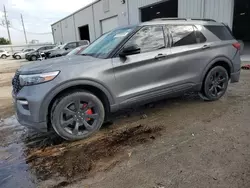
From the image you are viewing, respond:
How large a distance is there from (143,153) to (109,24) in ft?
66.3

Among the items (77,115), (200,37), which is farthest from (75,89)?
(200,37)

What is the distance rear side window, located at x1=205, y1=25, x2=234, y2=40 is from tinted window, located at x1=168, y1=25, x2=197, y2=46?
54 cm

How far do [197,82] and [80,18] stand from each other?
88.8ft

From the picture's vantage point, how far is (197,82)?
15.5 feet

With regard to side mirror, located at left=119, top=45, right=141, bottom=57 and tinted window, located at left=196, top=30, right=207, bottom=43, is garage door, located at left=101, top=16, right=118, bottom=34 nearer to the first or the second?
tinted window, located at left=196, top=30, right=207, bottom=43

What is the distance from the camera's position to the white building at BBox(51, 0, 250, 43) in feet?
35.2

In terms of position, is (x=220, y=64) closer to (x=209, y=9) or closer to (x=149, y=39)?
(x=149, y=39)

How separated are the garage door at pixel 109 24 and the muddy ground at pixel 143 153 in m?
17.1

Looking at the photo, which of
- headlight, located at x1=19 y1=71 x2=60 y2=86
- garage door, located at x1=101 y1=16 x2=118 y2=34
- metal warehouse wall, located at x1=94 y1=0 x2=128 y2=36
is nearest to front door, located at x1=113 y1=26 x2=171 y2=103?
headlight, located at x1=19 y1=71 x2=60 y2=86

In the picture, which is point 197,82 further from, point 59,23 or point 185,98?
point 59,23

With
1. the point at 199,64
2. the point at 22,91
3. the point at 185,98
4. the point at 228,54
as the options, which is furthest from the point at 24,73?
the point at 228,54

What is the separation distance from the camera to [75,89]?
3541 mm

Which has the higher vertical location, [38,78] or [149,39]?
[149,39]

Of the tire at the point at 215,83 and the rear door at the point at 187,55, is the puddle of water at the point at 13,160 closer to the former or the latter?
the rear door at the point at 187,55
